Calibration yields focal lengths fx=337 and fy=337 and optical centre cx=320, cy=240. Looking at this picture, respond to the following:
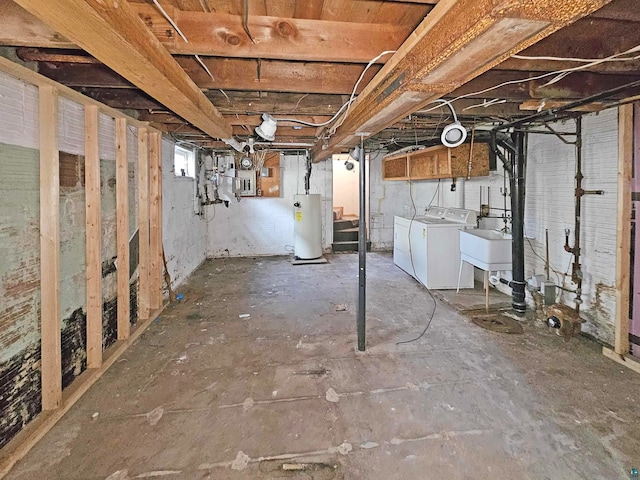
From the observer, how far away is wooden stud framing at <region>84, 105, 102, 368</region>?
7.38 ft

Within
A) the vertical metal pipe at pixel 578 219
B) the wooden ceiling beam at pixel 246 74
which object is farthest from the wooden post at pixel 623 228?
the wooden ceiling beam at pixel 246 74

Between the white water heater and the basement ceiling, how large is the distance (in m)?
3.22

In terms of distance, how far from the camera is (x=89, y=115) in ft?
7.36

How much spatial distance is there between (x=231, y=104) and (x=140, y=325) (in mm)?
2115

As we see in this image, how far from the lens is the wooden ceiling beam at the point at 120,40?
959 mm

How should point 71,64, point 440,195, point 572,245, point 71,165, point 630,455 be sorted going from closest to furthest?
point 630,455
point 71,64
point 71,165
point 572,245
point 440,195

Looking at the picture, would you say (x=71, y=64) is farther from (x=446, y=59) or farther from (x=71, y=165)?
(x=446, y=59)

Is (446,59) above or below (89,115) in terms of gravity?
below

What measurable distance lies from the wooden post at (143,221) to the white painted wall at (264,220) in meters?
3.28

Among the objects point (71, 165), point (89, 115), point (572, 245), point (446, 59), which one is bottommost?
point (572, 245)

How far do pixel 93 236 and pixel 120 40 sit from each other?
1.59 metres

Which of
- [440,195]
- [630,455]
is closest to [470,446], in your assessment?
[630,455]

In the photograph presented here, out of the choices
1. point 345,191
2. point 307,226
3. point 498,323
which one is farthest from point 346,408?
point 345,191

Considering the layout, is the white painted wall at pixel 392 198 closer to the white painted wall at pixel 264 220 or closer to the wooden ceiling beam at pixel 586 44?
the white painted wall at pixel 264 220
